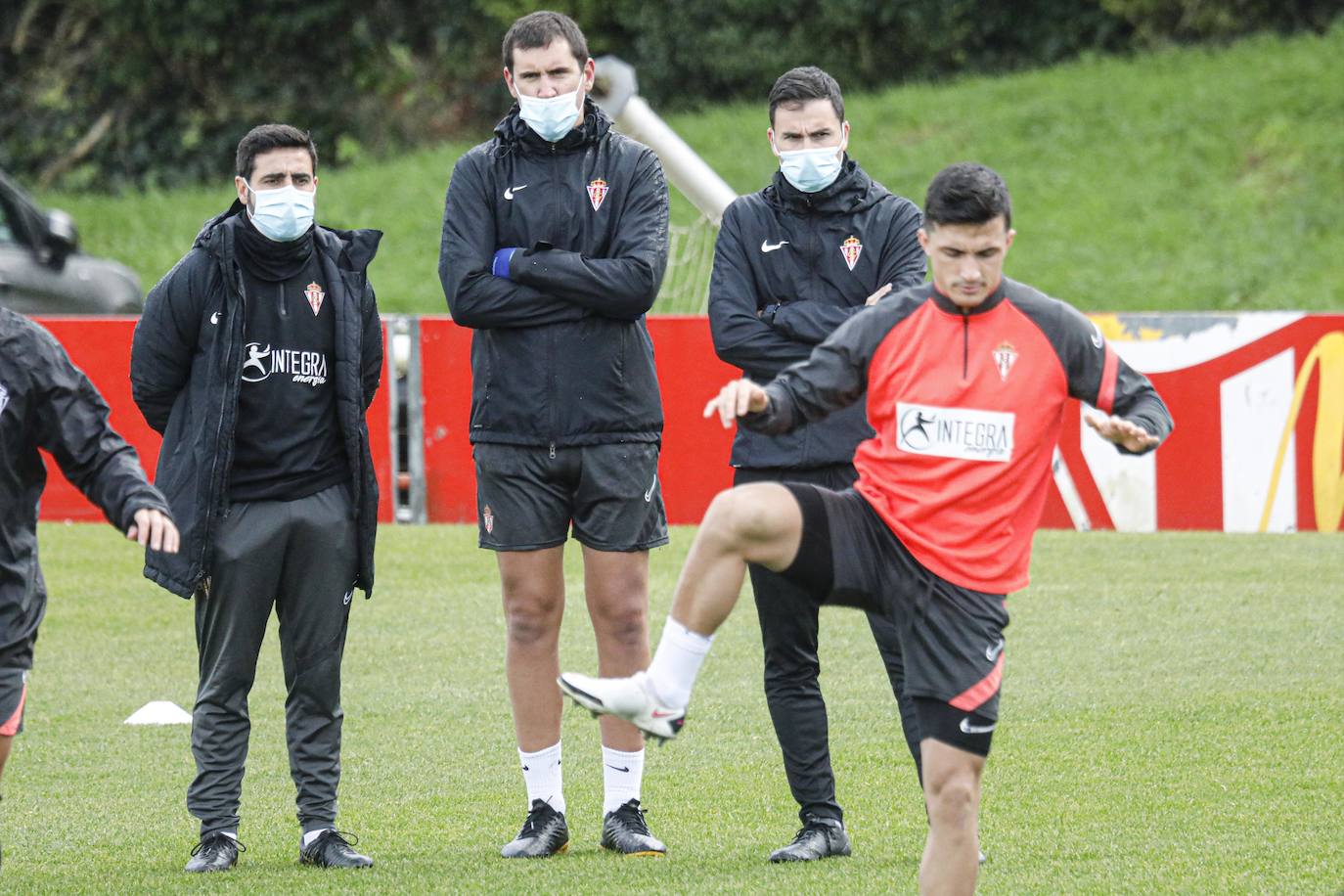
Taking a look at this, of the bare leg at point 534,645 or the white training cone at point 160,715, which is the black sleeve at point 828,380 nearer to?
the bare leg at point 534,645

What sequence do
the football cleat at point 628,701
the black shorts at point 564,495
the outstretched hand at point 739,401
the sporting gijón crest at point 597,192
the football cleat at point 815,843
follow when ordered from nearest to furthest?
the outstretched hand at point 739,401 → the football cleat at point 628,701 → the football cleat at point 815,843 → the black shorts at point 564,495 → the sporting gijón crest at point 597,192

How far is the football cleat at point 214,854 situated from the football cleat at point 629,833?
111 centimetres

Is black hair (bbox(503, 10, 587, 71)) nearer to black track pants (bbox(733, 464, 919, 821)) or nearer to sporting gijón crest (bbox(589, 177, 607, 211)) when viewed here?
sporting gijón crest (bbox(589, 177, 607, 211))

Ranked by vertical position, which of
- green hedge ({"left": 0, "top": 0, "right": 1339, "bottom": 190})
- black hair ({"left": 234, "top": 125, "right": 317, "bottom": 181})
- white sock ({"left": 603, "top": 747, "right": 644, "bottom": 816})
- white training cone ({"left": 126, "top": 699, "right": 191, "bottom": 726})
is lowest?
white training cone ({"left": 126, "top": 699, "right": 191, "bottom": 726})

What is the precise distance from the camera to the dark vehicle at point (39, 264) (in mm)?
16422

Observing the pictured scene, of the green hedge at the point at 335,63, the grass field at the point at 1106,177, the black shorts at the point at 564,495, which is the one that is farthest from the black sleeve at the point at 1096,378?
the green hedge at the point at 335,63

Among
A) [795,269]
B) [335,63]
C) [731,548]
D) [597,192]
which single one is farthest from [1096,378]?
[335,63]

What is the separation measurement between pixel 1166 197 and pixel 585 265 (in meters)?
20.0

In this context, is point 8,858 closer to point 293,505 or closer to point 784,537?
point 293,505

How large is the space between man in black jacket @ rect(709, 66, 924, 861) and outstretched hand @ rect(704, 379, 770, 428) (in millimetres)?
1166

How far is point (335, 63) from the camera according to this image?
3409 centimetres

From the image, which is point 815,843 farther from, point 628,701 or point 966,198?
point 966,198

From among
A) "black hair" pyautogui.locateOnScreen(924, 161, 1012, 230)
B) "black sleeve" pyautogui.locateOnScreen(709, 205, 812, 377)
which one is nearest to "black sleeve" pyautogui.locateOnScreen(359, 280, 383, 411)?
"black sleeve" pyautogui.locateOnScreen(709, 205, 812, 377)

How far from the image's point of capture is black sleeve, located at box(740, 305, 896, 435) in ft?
14.9
